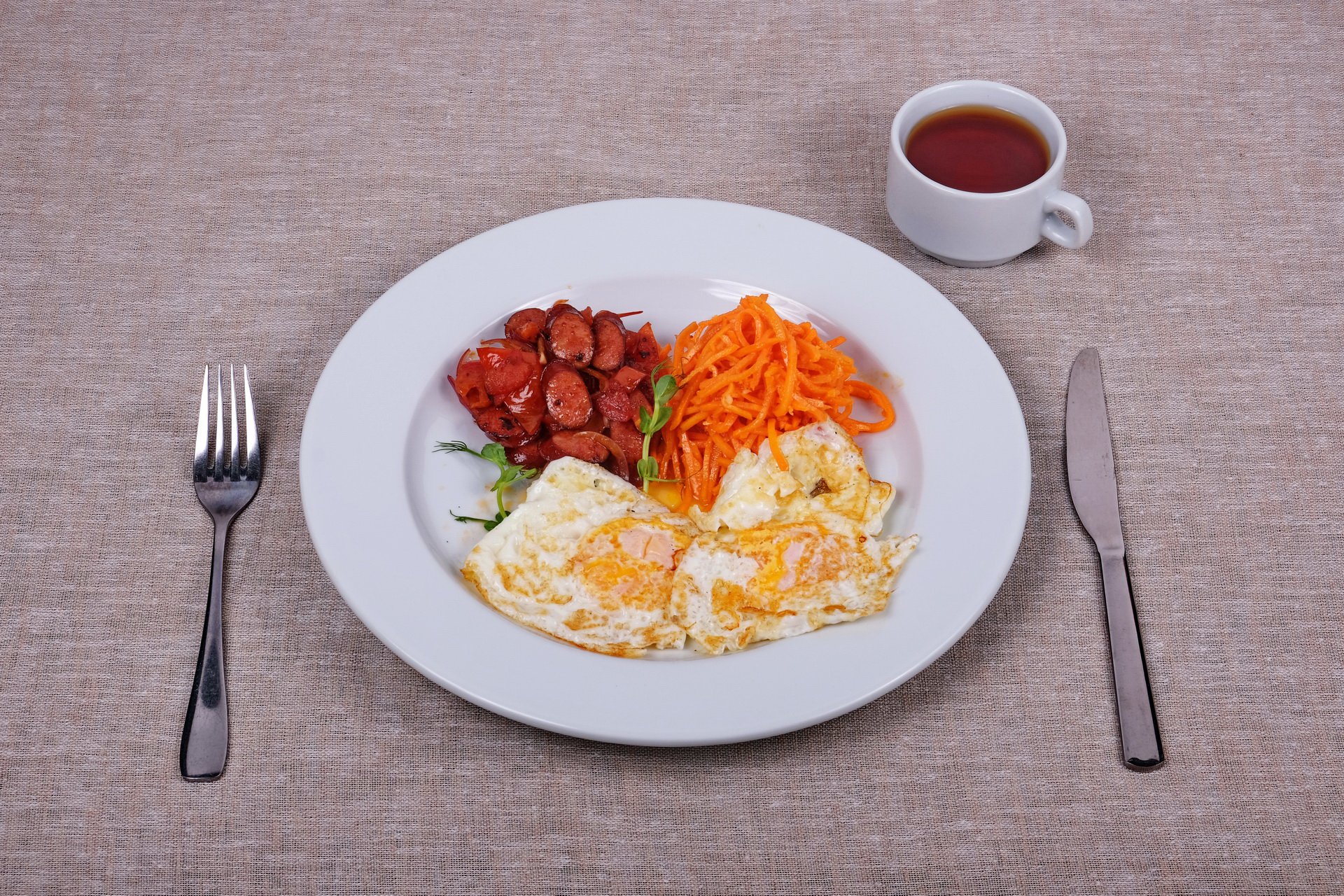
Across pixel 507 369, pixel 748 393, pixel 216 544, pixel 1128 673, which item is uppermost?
pixel 507 369

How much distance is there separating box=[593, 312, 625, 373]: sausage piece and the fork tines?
1132 mm

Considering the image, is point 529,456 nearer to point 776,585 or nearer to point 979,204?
point 776,585

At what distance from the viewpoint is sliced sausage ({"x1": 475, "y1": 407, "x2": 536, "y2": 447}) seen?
3.29 m

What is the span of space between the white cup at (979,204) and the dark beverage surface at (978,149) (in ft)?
0.09

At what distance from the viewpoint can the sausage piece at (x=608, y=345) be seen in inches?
129

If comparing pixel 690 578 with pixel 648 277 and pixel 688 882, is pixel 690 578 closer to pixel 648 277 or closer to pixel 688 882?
pixel 688 882

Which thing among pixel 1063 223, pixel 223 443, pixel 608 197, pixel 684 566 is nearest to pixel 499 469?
pixel 684 566

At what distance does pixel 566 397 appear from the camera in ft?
10.6

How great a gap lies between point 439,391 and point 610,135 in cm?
156

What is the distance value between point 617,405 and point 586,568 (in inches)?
24.9

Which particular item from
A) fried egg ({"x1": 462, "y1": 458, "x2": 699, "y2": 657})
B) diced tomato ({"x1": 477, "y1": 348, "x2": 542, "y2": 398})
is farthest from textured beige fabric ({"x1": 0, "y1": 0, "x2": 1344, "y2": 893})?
diced tomato ({"x1": 477, "y1": 348, "x2": 542, "y2": 398})

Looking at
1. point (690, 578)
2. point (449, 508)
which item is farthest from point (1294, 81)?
point (449, 508)

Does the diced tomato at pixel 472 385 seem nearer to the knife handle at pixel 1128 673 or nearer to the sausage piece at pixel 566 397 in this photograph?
the sausage piece at pixel 566 397

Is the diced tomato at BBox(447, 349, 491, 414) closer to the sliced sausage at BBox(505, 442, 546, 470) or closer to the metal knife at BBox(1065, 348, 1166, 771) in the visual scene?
the sliced sausage at BBox(505, 442, 546, 470)
